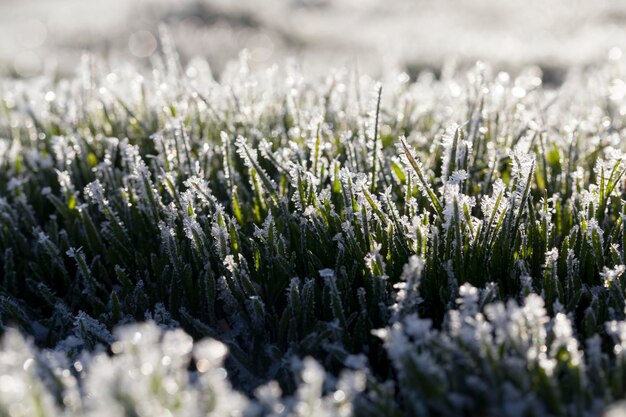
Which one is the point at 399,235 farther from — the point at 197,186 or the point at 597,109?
the point at 597,109

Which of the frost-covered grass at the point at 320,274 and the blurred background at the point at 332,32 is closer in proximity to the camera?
the frost-covered grass at the point at 320,274

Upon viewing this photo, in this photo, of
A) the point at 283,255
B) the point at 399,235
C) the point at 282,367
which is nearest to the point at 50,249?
the point at 283,255

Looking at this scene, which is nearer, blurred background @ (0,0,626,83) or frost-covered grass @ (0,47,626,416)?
frost-covered grass @ (0,47,626,416)

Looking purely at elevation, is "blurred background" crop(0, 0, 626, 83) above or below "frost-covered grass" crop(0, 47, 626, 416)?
below

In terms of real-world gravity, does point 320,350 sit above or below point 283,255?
below
